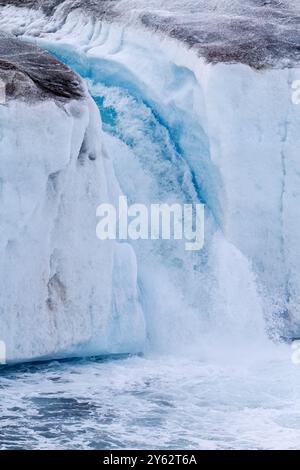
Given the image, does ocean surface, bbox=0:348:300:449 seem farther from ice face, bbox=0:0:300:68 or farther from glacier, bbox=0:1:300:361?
ice face, bbox=0:0:300:68

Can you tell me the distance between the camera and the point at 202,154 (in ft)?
32.3

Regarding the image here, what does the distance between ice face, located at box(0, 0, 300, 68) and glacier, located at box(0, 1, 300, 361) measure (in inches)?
1.3

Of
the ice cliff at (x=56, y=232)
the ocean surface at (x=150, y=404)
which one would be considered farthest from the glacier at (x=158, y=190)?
the ocean surface at (x=150, y=404)

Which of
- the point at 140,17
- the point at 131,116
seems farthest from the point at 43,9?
the point at 131,116

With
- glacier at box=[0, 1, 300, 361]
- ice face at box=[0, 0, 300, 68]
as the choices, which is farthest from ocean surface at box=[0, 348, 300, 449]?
ice face at box=[0, 0, 300, 68]

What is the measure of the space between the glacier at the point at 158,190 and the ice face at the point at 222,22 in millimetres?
33

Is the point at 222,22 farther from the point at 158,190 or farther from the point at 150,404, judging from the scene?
the point at 150,404

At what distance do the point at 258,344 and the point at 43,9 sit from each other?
5.65 metres

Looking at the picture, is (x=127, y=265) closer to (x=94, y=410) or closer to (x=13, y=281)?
(x=13, y=281)

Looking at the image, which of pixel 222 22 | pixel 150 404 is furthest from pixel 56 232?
pixel 222 22

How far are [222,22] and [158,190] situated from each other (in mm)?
2100

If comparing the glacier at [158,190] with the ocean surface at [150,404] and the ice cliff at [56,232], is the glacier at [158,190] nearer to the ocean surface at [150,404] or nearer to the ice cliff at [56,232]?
the ice cliff at [56,232]
